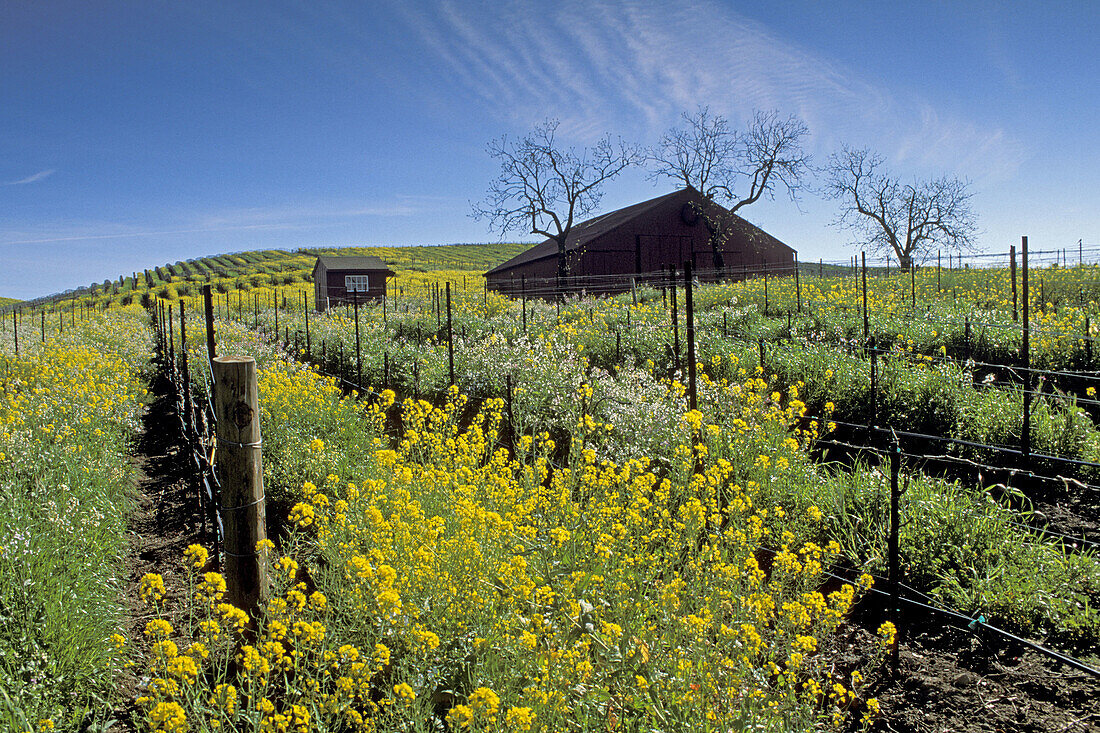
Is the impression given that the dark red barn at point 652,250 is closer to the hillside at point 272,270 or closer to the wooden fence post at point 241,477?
the hillside at point 272,270

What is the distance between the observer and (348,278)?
143ft

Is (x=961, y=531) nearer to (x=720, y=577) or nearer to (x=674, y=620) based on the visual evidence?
(x=720, y=577)

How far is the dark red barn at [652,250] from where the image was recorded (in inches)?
1206

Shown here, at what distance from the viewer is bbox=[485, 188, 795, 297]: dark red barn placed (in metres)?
30.6

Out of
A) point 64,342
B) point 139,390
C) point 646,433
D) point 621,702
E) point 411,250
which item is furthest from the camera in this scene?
point 411,250

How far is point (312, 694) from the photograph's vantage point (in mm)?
2551

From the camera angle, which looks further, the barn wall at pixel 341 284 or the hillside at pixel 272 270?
the hillside at pixel 272 270

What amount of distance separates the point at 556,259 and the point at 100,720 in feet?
102

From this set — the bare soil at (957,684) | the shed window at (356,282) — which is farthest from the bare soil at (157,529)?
the shed window at (356,282)

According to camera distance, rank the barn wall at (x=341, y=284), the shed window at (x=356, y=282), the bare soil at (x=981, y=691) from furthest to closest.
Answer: the shed window at (x=356, y=282), the barn wall at (x=341, y=284), the bare soil at (x=981, y=691)

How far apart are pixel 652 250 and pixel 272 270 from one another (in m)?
40.2

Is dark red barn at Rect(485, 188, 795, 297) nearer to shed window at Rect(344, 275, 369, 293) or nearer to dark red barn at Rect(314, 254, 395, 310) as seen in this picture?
dark red barn at Rect(314, 254, 395, 310)

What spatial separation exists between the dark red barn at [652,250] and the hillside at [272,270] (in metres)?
15.0

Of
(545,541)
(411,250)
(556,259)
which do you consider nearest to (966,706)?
(545,541)
